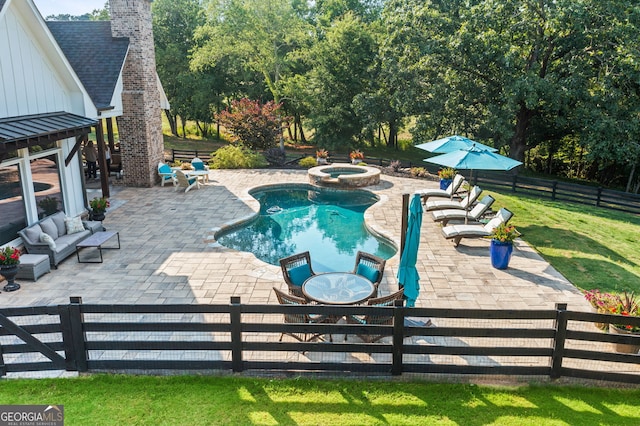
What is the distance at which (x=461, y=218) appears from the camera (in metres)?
12.9

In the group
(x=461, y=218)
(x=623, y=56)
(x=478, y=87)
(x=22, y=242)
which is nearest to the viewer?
(x=22, y=242)

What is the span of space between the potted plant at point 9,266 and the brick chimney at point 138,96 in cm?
920

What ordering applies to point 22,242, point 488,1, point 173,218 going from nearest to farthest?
point 22,242, point 173,218, point 488,1

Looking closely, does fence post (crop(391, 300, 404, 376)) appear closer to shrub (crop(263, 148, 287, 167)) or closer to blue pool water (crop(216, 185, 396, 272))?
blue pool water (crop(216, 185, 396, 272))

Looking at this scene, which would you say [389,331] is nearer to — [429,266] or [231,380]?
[231,380]

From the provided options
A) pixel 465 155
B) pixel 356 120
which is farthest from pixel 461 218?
pixel 356 120

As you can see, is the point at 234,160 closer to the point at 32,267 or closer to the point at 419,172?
the point at 419,172

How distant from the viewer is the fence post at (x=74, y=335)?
6.00 m

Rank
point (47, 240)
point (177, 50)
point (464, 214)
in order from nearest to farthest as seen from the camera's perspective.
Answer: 1. point (47, 240)
2. point (464, 214)
3. point (177, 50)

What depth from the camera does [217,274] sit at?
991 centimetres

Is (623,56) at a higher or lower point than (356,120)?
higher

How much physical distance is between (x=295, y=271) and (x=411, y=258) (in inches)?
83.3

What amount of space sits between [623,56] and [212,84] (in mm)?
26683

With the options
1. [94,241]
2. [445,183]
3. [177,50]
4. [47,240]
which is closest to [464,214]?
[445,183]
